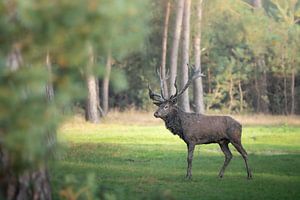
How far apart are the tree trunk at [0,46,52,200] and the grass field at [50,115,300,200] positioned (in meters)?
0.19

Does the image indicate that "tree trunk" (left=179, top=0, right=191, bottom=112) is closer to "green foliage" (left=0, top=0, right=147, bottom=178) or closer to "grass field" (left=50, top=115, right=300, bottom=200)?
"grass field" (left=50, top=115, right=300, bottom=200)

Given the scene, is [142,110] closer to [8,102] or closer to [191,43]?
[191,43]

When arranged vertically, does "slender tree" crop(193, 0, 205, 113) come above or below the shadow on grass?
above

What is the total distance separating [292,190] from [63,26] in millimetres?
9403

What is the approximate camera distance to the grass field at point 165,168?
11.7 metres

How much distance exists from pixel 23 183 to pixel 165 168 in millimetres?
10157

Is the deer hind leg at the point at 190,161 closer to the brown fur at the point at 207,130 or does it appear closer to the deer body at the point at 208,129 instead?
the brown fur at the point at 207,130

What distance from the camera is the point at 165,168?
1756 centimetres

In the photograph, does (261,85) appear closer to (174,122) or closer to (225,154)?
(225,154)

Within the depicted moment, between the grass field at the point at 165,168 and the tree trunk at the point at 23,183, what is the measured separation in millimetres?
192

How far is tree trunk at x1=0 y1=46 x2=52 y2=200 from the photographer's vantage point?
7.10m

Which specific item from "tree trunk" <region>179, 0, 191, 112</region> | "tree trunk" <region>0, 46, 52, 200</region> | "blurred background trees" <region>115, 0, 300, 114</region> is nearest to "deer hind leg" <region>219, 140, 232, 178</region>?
"tree trunk" <region>0, 46, 52, 200</region>

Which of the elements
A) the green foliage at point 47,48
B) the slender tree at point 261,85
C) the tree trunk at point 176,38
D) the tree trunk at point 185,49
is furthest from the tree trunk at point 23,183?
A: the slender tree at point 261,85

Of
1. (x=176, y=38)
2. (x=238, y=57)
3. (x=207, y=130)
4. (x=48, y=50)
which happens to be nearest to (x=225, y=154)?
(x=207, y=130)
